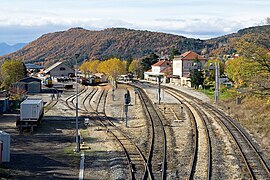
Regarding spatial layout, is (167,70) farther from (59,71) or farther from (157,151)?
(157,151)

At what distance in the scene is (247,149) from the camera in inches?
875

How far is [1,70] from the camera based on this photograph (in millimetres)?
65938

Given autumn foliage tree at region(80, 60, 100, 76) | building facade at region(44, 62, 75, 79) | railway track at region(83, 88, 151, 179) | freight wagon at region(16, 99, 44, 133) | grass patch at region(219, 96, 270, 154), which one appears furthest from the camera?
autumn foliage tree at region(80, 60, 100, 76)

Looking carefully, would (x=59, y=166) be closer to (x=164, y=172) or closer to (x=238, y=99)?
(x=164, y=172)

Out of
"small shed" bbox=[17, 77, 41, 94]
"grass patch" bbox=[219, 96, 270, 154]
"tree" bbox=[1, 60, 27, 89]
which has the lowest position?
"grass patch" bbox=[219, 96, 270, 154]

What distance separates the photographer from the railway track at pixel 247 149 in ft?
57.9

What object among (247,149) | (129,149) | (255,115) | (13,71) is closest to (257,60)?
(255,115)

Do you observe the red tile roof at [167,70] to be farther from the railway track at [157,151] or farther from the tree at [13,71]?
the railway track at [157,151]

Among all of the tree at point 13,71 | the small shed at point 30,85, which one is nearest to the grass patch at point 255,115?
the small shed at point 30,85

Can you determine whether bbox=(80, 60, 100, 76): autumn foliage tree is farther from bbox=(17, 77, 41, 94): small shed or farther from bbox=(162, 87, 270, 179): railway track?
bbox=(162, 87, 270, 179): railway track

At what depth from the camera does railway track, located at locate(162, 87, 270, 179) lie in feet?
57.9

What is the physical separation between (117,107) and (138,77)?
71975mm

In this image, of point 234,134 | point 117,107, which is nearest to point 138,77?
point 117,107

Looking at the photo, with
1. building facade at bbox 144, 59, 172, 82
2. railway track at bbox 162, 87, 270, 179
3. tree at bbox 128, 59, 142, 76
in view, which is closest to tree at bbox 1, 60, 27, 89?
building facade at bbox 144, 59, 172, 82
